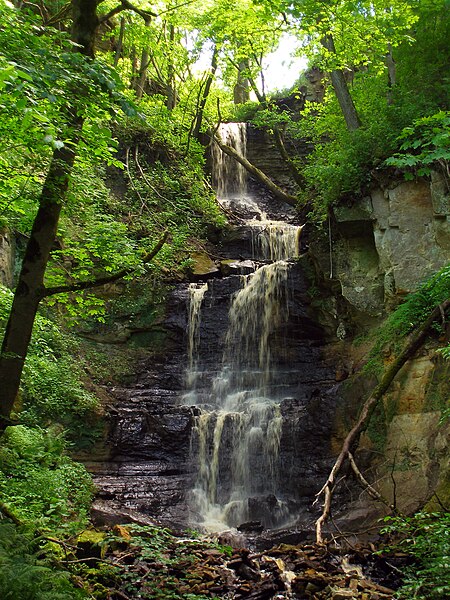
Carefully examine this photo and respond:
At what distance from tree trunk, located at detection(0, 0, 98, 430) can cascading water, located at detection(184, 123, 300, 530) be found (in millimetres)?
5436

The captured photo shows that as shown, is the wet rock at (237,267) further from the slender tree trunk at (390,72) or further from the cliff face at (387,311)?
the slender tree trunk at (390,72)

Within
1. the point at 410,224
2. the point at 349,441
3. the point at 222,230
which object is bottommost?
the point at 349,441

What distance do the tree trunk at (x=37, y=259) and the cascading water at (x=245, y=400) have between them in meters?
5.44

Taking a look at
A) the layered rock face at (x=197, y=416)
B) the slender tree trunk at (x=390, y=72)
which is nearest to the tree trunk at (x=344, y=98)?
the slender tree trunk at (x=390, y=72)

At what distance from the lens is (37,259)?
548 cm

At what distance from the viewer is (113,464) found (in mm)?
10648

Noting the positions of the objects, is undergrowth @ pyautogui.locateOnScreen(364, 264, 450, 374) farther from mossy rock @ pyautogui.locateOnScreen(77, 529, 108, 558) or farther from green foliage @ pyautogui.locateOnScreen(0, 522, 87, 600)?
green foliage @ pyautogui.locateOnScreen(0, 522, 87, 600)

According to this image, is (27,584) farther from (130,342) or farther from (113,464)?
(130,342)

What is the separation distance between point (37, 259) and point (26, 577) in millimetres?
3243

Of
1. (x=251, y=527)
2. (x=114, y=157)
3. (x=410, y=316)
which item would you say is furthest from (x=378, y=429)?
(x=114, y=157)

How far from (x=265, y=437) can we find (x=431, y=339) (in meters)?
4.16

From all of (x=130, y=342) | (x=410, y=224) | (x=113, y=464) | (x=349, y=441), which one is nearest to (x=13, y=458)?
(x=113, y=464)

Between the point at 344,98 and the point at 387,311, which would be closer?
the point at 387,311

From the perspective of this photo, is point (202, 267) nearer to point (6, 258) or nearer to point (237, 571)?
point (6, 258)
